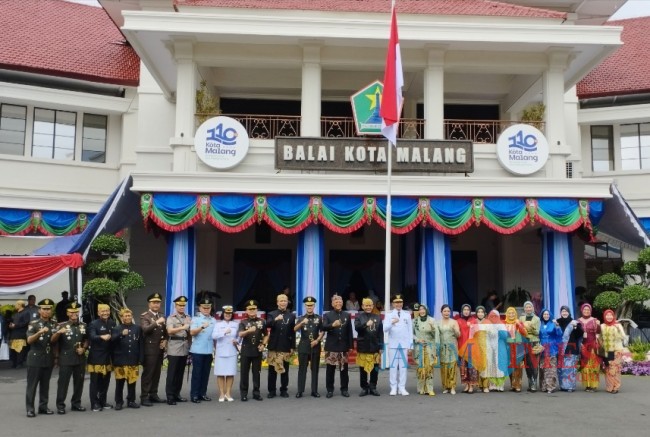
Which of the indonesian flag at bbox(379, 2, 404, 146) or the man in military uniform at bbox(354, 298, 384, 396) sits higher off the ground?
the indonesian flag at bbox(379, 2, 404, 146)

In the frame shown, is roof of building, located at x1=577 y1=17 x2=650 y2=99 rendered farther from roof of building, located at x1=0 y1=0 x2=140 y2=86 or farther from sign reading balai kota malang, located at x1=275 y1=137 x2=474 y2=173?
roof of building, located at x1=0 y1=0 x2=140 y2=86

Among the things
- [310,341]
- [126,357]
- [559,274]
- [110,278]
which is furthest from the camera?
[559,274]

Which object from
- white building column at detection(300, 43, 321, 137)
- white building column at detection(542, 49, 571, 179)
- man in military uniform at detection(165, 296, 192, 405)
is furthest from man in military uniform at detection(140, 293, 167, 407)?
white building column at detection(542, 49, 571, 179)

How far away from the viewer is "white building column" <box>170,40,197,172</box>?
14.1 meters

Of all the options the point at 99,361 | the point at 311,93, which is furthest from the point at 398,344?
the point at 311,93

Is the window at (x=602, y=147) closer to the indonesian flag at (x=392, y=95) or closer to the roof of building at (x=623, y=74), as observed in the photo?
the roof of building at (x=623, y=74)

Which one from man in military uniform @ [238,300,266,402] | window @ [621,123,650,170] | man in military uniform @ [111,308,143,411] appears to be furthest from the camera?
window @ [621,123,650,170]

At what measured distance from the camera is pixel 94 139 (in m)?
18.9

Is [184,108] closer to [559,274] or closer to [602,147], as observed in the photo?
[559,274]

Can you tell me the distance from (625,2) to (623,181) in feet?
17.5

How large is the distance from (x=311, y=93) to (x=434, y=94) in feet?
9.02

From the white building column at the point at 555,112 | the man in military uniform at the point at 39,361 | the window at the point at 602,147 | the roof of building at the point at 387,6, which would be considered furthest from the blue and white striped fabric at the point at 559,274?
the man in military uniform at the point at 39,361

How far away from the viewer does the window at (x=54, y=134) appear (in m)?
18.2

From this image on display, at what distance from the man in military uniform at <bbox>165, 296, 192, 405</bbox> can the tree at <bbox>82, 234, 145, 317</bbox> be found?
3.92 m
